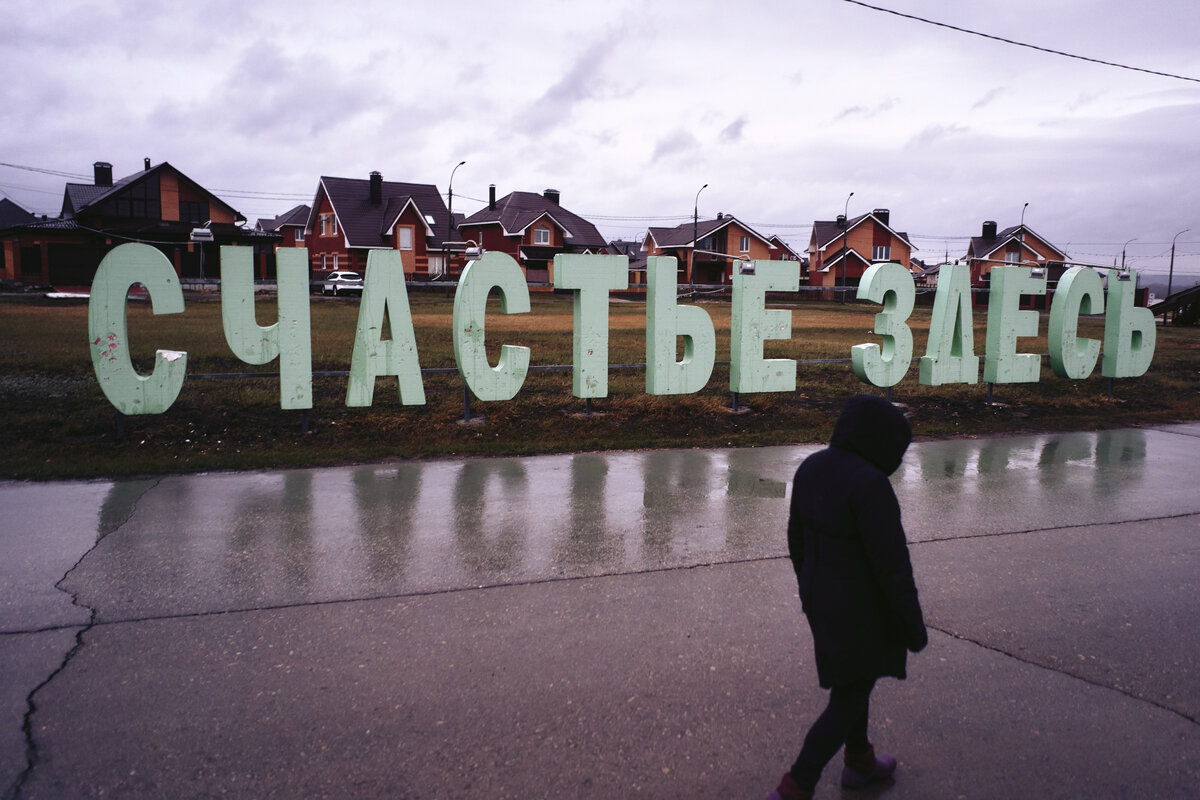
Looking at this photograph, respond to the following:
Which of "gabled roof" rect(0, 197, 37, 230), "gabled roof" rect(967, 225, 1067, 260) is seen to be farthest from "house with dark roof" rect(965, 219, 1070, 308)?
"gabled roof" rect(0, 197, 37, 230)

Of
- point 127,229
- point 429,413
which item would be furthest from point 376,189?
point 429,413

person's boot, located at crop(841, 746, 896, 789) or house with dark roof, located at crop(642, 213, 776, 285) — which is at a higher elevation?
house with dark roof, located at crop(642, 213, 776, 285)

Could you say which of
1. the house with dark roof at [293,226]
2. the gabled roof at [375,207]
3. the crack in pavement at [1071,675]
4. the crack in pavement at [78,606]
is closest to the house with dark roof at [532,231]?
the gabled roof at [375,207]

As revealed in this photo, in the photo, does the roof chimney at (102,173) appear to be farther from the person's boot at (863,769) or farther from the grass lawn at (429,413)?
the person's boot at (863,769)

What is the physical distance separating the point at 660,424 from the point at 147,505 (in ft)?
20.3

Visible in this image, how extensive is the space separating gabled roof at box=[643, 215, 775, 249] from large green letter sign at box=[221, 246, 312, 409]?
5456 cm

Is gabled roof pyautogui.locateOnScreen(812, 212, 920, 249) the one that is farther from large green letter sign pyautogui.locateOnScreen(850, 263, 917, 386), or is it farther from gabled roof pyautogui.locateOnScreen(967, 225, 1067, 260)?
large green letter sign pyautogui.locateOnScreen(850, 263, 917, 386)

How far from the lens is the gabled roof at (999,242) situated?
65.1 m

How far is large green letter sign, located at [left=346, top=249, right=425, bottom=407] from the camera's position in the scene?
31.6ft

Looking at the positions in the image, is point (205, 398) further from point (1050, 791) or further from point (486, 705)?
point (1050, 791)

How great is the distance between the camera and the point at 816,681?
4020 millimetres

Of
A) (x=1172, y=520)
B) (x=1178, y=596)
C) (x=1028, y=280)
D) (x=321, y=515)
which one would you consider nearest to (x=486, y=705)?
(x=321, y=515)

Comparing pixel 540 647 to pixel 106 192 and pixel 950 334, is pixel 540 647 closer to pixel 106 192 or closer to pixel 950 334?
pixel 950 334

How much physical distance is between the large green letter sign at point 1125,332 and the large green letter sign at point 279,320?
12609mm
